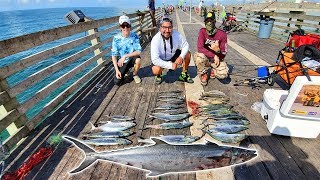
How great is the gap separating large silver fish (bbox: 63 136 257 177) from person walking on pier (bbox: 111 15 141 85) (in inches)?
131

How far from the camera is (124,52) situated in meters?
6.21

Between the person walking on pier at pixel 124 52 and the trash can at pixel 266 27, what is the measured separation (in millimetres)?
11697

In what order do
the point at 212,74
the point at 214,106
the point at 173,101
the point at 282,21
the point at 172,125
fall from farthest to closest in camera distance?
1. the point at 282,21
2. the point at 212,74
3. the point at 173,101
4. the point at 214,106
5. the point at 172,125

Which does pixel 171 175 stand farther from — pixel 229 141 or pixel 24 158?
pixel 24 158

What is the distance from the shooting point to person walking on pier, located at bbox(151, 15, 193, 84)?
550cm

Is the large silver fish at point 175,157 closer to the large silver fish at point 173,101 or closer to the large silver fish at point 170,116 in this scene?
the large silver fish at point 170,116

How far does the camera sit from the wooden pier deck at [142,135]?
2947 mm

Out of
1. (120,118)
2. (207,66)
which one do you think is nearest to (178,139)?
(120,118)

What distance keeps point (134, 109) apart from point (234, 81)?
3464 millimetres

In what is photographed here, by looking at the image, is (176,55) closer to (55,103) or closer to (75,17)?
(55,103)

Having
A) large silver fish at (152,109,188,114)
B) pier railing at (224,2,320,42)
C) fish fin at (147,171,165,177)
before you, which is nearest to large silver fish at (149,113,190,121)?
large silver fish at (152,109,188,114)

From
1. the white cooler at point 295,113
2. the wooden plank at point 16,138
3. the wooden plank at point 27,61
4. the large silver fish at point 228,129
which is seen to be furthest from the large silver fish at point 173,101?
the wooden plank at point 16,138

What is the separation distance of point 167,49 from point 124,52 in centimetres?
136

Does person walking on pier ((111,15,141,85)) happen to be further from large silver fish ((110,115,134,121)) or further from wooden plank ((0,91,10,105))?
wooden plank ((0,91,10,105))
